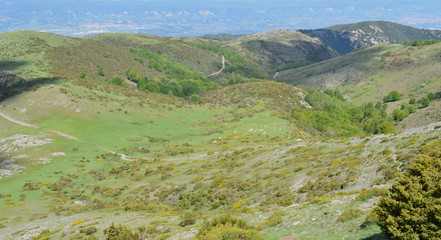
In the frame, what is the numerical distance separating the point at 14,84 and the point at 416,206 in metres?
130

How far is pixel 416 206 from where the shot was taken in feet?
33.3

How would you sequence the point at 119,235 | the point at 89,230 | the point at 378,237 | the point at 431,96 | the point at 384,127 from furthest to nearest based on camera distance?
the point at 431,96 < the point at 384,127 < the point at 89,230 < the point at 119,235 < the point at 378,237

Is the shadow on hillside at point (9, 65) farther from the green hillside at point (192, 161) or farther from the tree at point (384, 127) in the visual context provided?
the tree at point (384, 127)

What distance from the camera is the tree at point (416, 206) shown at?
967cm

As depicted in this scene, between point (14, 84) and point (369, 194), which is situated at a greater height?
point (14, 84)

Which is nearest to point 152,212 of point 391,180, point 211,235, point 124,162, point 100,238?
point 100,238

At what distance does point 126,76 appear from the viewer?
163 metres

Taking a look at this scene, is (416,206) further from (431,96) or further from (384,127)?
(431,96)

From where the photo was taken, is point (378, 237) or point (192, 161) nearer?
point (378, 237)

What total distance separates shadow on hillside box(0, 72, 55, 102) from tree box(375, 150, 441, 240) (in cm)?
10433

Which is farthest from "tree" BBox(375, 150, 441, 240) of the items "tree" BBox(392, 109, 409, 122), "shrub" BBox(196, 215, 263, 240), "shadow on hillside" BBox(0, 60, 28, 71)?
"shadow on hillside" BBox(0, 60, 28, 71)

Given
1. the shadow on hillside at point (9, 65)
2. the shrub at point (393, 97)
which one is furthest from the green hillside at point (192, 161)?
the shrub at point (393, 97)

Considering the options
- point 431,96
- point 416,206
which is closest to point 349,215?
point 416,206

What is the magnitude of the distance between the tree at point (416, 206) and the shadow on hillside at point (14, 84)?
10433 centimetres
